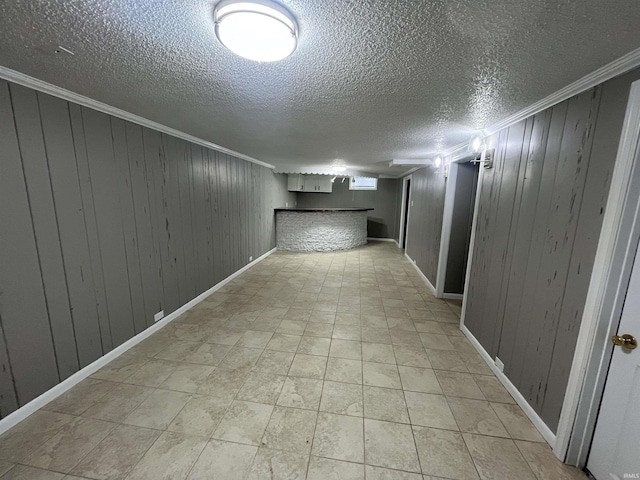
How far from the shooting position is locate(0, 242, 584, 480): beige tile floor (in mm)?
1392

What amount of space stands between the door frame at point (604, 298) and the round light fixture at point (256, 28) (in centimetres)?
162

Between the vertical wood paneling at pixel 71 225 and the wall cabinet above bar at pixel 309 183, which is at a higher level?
the wall cabinet above bar at pixel 309 183

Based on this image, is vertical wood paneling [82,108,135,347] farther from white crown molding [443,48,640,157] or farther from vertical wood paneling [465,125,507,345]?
vertical wood paneling [465,125,507,345]

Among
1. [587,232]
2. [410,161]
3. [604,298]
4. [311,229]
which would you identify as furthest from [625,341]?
[311,229]

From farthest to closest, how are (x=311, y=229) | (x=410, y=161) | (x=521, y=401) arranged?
(x=311, y=229), (x=410, y=161), (x=521, y=401)

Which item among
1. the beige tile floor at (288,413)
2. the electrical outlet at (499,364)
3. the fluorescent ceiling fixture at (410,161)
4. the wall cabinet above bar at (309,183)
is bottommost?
the beige tile floor at (288,413)

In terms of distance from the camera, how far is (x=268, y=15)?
949 millimetres

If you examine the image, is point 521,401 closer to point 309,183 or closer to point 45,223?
point 45,223

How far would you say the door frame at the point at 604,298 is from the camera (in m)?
1.19

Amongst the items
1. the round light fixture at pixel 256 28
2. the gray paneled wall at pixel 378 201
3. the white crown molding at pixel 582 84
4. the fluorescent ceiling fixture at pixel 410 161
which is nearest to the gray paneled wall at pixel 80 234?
the round light fixture at pixel 256 28

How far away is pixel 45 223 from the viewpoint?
171cm

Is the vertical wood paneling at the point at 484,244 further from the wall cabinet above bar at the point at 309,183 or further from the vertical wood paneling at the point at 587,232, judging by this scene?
the wall cabinet above bar at the point at 309,183

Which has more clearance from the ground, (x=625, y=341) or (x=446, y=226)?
(x=446, y=226)

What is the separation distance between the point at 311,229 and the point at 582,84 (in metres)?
5.64
